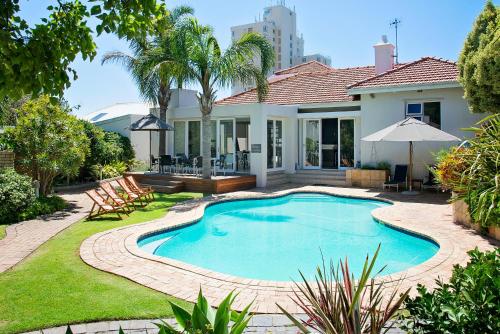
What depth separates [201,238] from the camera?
40.4 ft

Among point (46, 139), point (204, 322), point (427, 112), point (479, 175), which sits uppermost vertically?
point (427, 112)

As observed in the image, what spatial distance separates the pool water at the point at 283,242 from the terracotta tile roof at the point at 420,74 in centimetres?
695

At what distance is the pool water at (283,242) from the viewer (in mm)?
9812

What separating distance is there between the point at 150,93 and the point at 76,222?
13.1m

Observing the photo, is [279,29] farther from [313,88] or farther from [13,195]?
[13,195]

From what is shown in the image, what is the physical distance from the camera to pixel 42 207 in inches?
545

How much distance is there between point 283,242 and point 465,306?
341 inches

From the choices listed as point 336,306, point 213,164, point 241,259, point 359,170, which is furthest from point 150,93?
point 336,306

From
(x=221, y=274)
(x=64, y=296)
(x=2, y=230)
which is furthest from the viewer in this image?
(x=2, y=230)

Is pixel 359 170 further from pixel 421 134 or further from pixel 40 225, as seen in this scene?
pixel 40 225

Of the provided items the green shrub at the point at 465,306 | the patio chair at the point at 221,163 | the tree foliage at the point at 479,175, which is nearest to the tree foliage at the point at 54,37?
the green shrub at the point at 465,306

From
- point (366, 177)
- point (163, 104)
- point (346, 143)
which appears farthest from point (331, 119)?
point (163, 104)

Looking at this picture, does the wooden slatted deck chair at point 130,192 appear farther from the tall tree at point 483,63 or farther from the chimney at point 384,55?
the chimney at point 384,55

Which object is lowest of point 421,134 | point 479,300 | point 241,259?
point 241,259
